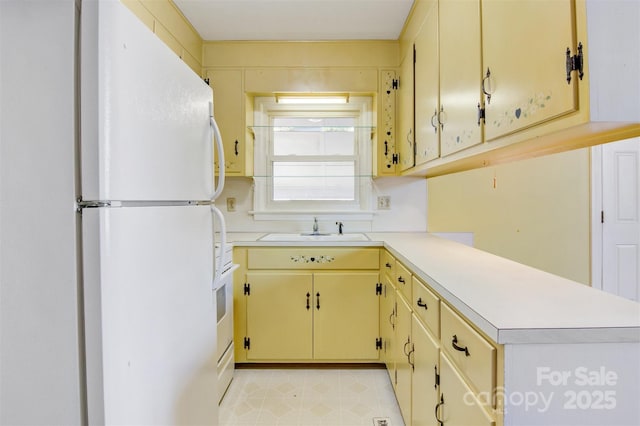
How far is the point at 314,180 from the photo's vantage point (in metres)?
2.72

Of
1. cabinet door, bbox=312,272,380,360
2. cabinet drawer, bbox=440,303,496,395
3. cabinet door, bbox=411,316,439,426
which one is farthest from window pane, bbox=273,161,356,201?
cabinet drawer, bbox=440,303,496,395

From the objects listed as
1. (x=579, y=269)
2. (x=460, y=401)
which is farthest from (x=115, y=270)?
(x=579, y=269)

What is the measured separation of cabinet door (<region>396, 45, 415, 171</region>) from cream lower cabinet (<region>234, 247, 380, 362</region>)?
685 millimetres

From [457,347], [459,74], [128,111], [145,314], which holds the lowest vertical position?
[457,347]

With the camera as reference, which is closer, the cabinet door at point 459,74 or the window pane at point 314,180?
the cabinet door at point 459,74

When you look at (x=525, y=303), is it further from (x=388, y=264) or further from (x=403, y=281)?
(x=388, y=264)

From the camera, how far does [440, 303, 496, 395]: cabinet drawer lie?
0.73 m

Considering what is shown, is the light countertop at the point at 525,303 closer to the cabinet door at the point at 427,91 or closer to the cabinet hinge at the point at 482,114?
the cabinet hinge at the point at 482,114

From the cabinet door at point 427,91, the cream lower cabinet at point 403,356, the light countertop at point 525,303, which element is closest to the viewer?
the light countertop at point 525,303

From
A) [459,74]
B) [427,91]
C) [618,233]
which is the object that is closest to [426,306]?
[459,74]

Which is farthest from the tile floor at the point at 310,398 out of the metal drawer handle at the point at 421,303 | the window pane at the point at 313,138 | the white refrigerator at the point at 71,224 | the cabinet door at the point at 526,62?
the window pane at the point at 313,138

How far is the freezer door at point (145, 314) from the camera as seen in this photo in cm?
69

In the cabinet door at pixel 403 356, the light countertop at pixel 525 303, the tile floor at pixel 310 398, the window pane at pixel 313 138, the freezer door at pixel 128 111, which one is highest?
the window pane at pixel 313 138

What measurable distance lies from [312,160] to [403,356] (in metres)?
1.66
